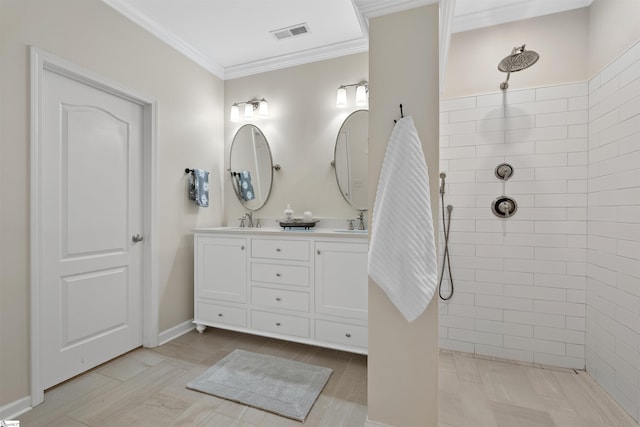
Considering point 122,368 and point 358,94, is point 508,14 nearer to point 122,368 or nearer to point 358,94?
point 358,94

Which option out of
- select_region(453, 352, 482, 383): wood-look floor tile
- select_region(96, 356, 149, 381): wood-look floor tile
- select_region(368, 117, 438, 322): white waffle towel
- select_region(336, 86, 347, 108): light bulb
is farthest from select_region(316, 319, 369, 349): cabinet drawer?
select_region(336, 86, 347, 108): light bulb

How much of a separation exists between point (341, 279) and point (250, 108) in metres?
1.95

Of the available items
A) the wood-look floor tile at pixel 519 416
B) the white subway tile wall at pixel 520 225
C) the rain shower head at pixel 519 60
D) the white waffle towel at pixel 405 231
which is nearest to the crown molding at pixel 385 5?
the white waffle towel at pixel 405 231

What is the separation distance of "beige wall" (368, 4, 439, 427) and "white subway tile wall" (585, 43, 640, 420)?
122 centimetres

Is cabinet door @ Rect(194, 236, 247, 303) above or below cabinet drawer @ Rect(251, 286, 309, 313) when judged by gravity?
above

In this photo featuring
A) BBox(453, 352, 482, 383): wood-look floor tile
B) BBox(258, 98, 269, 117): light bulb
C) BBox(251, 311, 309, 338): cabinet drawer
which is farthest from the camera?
BBox(258, 98, 269, 117): light bulb

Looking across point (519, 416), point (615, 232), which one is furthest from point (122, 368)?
point (615, 232)

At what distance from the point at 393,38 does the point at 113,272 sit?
95.3 inches

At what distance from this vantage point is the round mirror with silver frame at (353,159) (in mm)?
2637

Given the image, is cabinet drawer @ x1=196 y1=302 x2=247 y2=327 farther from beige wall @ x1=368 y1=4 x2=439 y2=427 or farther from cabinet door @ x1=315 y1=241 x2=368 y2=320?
beige wall @ x1=368 y1=4 x2=439 y2=427

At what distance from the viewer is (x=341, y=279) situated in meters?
2.17

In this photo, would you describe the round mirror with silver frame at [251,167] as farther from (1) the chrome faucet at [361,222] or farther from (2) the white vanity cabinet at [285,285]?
(1) the chrome faucet at [361,222]

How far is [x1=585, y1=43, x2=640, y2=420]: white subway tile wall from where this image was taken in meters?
1.61

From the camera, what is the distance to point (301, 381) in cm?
193
